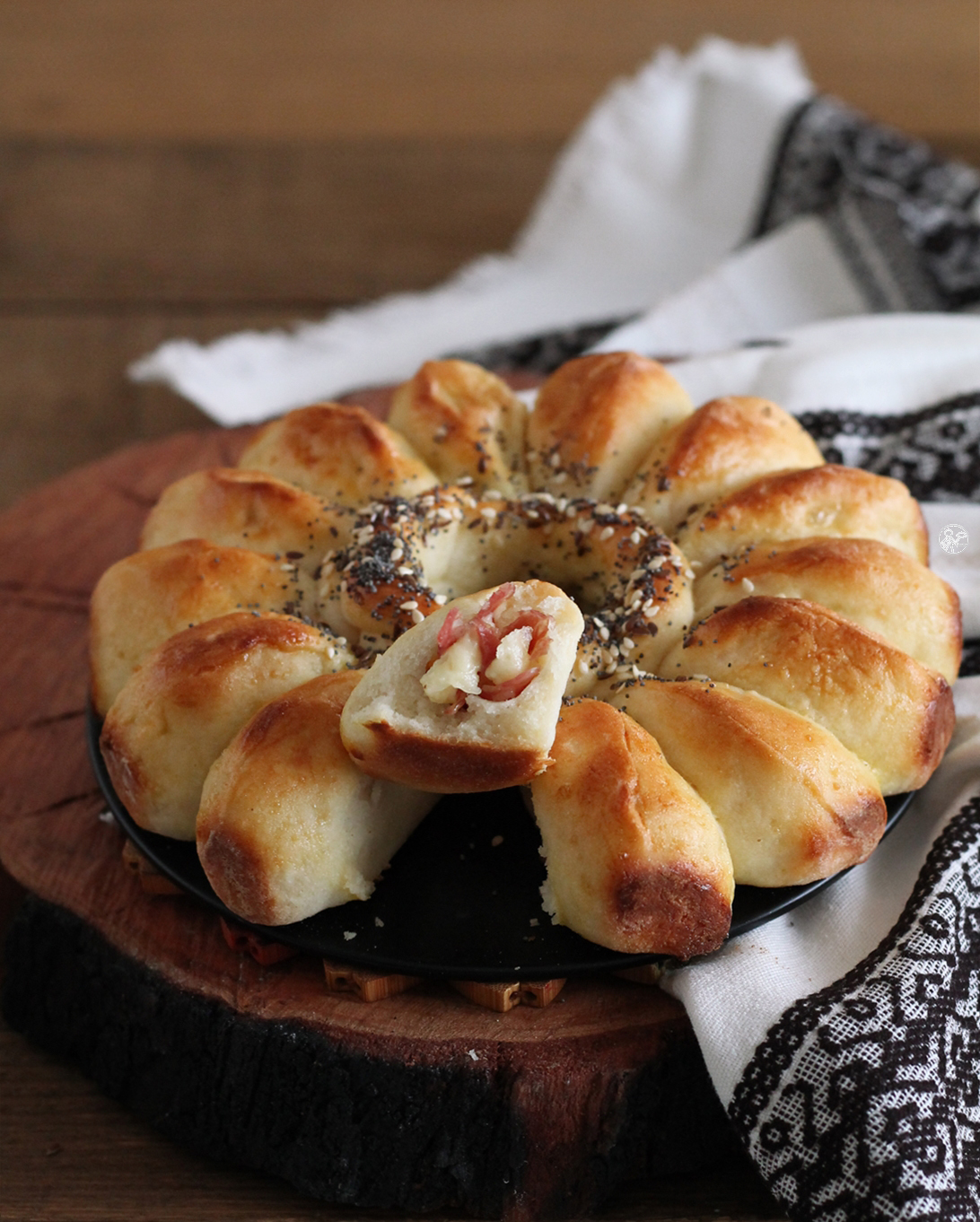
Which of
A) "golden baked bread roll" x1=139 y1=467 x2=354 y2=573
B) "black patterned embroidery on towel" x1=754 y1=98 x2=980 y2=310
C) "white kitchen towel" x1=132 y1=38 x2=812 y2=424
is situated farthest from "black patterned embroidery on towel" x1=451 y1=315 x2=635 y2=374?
"golden baked bread roll" x1=139 y1=467 x2=354 y2=573

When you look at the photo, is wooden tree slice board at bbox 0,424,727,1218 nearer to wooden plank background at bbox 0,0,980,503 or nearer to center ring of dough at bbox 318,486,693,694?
center ring of dough at bbox 318,486,693,694

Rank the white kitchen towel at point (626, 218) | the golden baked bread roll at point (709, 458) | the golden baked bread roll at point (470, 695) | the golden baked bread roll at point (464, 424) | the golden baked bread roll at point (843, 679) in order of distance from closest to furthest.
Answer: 1. the golden baked bread roll at point (470, 695)
2. the golden baked bread roll at point (843, 679)
3. the golden baked bread roll at point (709, 458)
4. the golden baked bread roll at point (464, 424)
5. the white kitchen towel at point (626, 218)

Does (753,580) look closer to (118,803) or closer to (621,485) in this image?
(621,485)

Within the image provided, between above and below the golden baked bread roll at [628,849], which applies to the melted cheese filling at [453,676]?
above

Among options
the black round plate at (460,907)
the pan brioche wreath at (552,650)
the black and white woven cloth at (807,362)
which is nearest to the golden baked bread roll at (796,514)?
the pan brioche wreath at (552,650)

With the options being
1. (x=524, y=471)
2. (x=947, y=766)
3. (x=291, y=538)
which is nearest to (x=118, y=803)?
(x=291, y=538)

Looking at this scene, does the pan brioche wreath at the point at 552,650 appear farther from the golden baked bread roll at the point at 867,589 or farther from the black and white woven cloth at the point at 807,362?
the black and white woven cloth at the point at 807,362


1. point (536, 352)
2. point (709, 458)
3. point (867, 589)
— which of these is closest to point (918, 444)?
point (709, 458)
